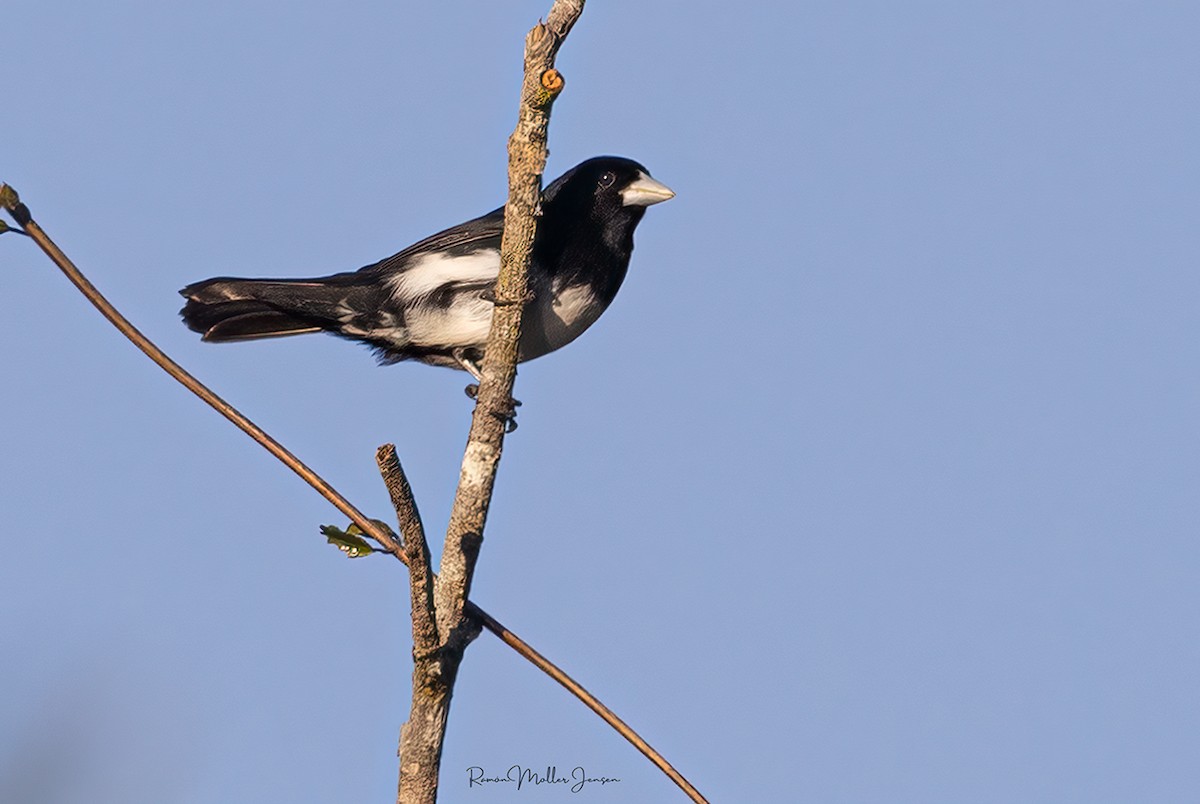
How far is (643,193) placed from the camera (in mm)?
5914

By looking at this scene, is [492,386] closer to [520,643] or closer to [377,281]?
[520,643]

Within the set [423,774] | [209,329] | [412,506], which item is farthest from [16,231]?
[209,329]

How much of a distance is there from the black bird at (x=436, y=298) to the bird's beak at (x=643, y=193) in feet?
0.82

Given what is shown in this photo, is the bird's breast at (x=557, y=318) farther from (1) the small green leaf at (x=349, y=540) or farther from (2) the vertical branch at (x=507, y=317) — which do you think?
(1) the small green leaf at (x=349, y=540)

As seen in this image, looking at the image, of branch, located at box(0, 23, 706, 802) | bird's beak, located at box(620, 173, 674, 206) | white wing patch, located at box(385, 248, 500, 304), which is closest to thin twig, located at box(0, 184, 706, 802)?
branch, located at box(0, 23, 706, 802)

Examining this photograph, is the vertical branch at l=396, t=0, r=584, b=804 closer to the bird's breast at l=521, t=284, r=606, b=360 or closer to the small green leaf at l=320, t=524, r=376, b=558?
the small green leaf at l=320, t=524, r=376, b=558

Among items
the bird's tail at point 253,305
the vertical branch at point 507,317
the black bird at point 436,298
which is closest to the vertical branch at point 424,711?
the vertical branch at point 507,317

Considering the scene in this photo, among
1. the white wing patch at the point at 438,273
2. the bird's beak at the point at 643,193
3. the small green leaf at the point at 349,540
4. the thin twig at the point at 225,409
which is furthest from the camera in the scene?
the bird's beak at the point at 643,193

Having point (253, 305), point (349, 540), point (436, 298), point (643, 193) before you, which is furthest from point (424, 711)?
point (643, 193)

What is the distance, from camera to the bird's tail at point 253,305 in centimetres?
532

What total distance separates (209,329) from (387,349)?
72 cm

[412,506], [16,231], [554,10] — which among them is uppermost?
[554,10]

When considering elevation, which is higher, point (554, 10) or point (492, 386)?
point (554, 10)

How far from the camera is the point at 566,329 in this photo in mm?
5461
